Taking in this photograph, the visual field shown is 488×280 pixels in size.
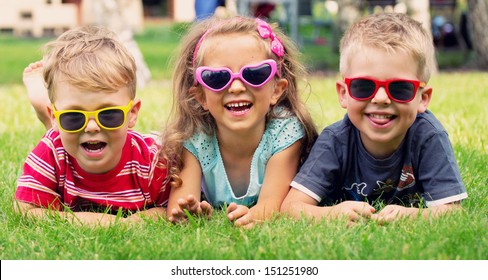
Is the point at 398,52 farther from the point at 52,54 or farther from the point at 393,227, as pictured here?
the point at 52,54

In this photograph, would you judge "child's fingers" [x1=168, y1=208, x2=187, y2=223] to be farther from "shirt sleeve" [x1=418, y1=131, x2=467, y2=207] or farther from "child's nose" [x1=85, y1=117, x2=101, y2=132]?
"shirt sleeve" [x1=418, y1=131, x2=467, y2=207]

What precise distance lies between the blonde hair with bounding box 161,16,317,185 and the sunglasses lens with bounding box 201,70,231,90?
183mm

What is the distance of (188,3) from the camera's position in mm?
24062

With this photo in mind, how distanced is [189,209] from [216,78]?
0.65 meters

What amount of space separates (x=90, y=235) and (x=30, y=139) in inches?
97.1

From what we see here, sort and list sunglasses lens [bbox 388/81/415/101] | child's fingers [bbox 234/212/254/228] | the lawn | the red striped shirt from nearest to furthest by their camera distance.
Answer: the lawn, child's fingers [bbox 234/212/254/228], sunglasses lens [bbox 388/81/415/101], the red striped shirt

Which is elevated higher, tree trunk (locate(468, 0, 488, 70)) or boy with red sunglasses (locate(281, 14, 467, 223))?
boy with red sunglasses (locate(281, 14, 467, 223))

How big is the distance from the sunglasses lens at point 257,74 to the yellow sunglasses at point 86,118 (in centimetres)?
59

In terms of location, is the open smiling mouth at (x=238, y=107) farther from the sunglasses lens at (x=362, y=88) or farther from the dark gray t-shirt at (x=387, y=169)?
the sunglasses lens at (x=362, y=88)

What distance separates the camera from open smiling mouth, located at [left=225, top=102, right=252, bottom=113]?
357 centimetres

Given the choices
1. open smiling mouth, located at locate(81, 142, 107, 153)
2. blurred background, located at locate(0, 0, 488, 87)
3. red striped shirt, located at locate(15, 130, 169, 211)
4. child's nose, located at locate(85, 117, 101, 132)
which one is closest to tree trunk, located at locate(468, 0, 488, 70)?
blurred background, located at locate(0, 0, 488, 87)

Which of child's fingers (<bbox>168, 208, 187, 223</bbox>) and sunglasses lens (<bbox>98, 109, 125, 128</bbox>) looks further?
sunglasses lens (<bbox>98, 109, 125, 128</bbox>)

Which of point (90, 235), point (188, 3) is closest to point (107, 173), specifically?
point (90, 235)

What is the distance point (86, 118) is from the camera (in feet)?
11.0
